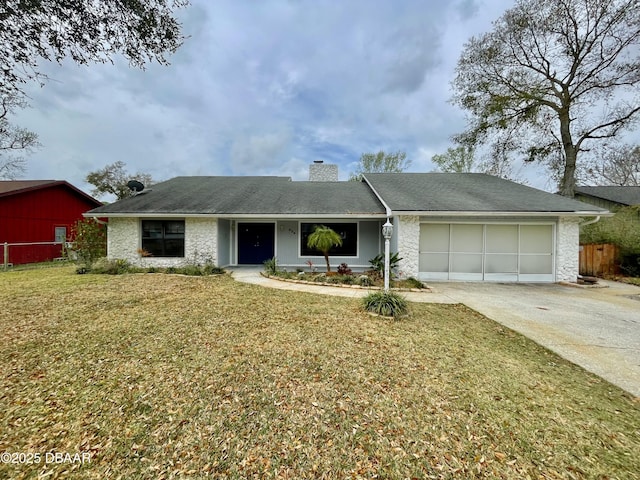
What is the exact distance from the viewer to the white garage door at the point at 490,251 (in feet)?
29.2

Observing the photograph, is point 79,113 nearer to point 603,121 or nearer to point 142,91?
point 142,91

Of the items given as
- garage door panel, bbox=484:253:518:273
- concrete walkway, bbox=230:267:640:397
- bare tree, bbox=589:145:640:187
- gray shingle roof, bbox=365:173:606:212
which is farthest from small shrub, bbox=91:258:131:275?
bare tree, bbox=589:145:640:187

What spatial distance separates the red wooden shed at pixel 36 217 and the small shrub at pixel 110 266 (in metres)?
5.17

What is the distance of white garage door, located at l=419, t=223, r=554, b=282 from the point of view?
889 centimetres

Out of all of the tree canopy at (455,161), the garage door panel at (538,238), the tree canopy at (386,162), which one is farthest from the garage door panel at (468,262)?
the tree canopy at (455,161)

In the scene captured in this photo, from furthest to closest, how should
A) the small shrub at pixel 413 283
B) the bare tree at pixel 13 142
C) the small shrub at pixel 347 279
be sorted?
the small shrub at pixel 347 279
the small shrub at pixel 413 283
the bare tree at pixel 13 142

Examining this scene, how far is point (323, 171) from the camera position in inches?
588

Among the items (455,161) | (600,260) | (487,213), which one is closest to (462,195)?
(487,213)

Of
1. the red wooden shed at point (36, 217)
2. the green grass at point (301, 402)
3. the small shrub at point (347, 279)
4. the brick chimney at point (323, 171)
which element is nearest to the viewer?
the green grass at point (301, 402)

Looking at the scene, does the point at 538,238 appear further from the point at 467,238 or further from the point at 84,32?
the point at 84,32

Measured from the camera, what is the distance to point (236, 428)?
2.21m

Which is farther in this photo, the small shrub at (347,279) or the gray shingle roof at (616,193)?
the gray shingle roof at (616,193)

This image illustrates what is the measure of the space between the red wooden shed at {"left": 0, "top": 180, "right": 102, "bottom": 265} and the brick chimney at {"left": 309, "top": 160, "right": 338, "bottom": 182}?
43.0 ft

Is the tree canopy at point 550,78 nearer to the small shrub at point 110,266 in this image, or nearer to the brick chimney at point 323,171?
the brick chimney at point 323,171
